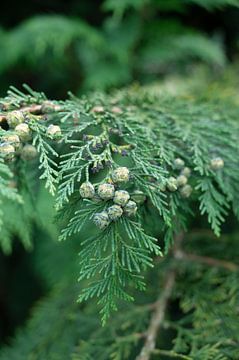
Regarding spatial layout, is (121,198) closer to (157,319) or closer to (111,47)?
(157,319)

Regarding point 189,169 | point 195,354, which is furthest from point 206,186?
point 195,354

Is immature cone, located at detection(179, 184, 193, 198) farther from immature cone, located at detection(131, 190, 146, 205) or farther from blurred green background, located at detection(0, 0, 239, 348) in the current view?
blurred green background, located at detection(0, 0, 239, 348)

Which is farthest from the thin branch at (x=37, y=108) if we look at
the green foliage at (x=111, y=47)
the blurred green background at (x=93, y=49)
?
the green foliage at (x=111, y=47)

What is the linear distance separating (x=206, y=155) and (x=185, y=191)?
12 centimetres

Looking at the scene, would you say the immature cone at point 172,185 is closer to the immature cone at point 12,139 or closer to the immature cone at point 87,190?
the immature cone at point 87,190

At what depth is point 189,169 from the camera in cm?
91

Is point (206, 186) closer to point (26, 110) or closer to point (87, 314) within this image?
point (26, 110)

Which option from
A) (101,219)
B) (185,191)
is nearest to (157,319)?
(185,191)

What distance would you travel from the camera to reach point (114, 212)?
0.72 meters

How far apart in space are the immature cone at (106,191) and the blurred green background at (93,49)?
96 cm

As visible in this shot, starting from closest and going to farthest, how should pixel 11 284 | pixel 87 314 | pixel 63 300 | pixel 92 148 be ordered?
1. pixel 92 148
2. pixel 87 314
3. pixel 63 300
4. pixel 11 284

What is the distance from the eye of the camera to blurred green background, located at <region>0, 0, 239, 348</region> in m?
1.82

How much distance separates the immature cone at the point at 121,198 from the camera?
2.36 ft

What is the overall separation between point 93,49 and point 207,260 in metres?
1.07
